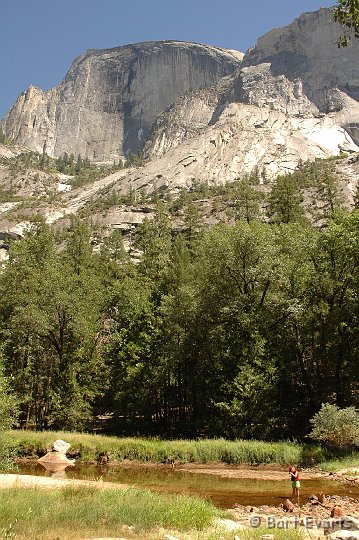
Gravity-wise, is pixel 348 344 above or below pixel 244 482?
above

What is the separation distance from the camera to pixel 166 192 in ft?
438

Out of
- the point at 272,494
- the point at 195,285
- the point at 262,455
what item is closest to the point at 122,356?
the point at 195,285

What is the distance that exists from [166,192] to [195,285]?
9899 cm

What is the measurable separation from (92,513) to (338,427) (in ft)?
54.7

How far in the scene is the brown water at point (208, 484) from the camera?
1833 cm

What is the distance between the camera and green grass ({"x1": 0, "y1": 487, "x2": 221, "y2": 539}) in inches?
418

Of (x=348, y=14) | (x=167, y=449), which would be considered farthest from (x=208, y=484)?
(x=348, y=14)

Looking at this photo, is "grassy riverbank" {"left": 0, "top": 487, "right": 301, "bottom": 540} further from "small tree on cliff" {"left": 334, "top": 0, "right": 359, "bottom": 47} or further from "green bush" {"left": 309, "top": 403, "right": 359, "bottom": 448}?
"green bush" {"left": 309, "top": 403, "right": 359, "bottom": 448}

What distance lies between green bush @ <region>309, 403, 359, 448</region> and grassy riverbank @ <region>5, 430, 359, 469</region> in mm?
800

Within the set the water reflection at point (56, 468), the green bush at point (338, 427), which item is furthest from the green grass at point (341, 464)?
the water reflection at point (56, 468)

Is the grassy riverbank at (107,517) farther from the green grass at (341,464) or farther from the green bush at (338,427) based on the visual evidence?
the green bush at (338,427)

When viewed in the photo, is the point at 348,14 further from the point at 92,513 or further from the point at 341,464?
the point at 341,464

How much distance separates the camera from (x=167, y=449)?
2805cm

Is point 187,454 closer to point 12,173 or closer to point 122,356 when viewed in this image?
point 122,356
